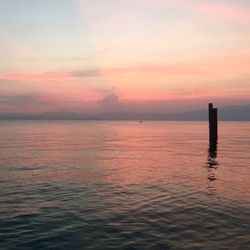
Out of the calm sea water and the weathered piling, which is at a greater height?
the weathered piling

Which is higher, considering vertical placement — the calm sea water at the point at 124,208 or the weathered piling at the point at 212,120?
the weathered piling at the point at 212,120

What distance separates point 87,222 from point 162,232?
3.58 meters

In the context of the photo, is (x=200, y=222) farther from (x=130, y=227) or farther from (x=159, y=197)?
(x=159, y=197)

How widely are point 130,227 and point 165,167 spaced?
2035 centimetres

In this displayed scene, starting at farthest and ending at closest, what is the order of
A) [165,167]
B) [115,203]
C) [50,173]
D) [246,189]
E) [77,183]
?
1. [165,167]
2. [50,173]
3. [77,183]
4. [246,189]
5. [115,203]

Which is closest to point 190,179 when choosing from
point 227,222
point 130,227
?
point 227,222

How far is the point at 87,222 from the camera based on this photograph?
16.4 meters

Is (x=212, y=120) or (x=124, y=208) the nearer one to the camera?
(x=124, y=208)

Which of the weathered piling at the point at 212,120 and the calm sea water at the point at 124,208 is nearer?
the calm sea water at the point at 124,208

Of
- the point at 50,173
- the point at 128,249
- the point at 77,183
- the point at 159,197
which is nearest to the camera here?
the point at 128,249

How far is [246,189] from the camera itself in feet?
79.8

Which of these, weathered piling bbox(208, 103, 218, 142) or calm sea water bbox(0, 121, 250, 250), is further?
weathered piling bbox(208, 103, 218, 142)

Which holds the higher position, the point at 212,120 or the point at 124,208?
the point at 212,120

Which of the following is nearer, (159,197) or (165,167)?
(159,197)
